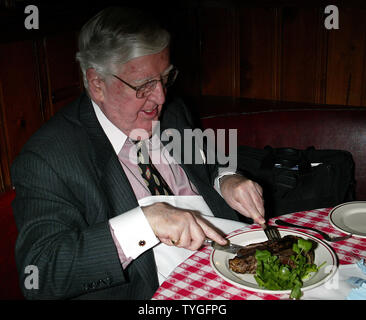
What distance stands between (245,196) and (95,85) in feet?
2.27

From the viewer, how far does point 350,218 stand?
1.54m

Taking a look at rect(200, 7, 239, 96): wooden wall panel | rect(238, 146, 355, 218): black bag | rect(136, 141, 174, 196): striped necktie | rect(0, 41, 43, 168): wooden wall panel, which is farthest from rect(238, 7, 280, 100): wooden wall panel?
rect(136, 141, 174, 196): striped necktie

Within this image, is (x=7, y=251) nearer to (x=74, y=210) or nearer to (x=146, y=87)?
(x=74, y=210)

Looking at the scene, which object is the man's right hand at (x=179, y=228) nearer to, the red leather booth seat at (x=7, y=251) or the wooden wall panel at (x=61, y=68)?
the red leather booth seat at (x=7, y=251)

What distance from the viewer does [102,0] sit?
334cm

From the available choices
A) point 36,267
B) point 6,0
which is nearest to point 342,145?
point 36,267

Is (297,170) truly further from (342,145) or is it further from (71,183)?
(71,183)

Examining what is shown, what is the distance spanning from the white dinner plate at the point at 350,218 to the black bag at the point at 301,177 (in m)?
0.72

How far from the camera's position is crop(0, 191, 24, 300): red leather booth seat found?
56.7 inches

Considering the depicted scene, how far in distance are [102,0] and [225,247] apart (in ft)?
8.43

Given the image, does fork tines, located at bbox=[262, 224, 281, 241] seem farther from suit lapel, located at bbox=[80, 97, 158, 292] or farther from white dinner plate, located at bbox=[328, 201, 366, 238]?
suit lapel, located at bbox=[80, 97, 158, 292]

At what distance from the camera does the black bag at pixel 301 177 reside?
2.32 metres
